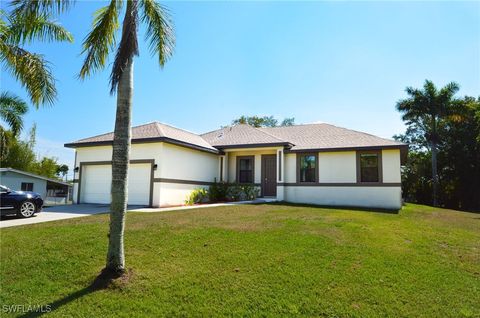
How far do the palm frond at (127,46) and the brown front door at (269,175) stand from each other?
43.5ft

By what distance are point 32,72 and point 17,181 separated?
19281 mm

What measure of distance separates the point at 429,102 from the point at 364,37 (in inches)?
765

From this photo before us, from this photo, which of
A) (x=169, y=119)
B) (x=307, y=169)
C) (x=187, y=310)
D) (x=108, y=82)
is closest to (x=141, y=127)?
(x=169, y=119)

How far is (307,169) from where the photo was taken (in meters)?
17.4

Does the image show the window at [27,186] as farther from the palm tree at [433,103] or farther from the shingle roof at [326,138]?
the palm tree at [433,103]

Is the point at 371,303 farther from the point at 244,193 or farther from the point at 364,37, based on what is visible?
the point at 244,193

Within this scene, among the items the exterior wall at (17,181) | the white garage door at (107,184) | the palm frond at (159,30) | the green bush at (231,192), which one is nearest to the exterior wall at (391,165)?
the green bush at (231,192)

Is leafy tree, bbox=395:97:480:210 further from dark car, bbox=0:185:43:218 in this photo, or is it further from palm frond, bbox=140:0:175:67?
dark car, bbox=0:185:43:218

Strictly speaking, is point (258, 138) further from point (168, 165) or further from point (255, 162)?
point (168, 165)

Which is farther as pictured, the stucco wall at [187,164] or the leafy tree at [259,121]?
the leafy tree at [259,121]

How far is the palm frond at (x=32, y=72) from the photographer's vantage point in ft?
31.0

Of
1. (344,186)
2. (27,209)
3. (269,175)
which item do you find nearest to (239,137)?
(269,175)

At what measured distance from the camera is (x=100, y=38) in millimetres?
6578

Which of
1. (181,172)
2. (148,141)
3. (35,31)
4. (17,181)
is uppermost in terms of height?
(35,31)
